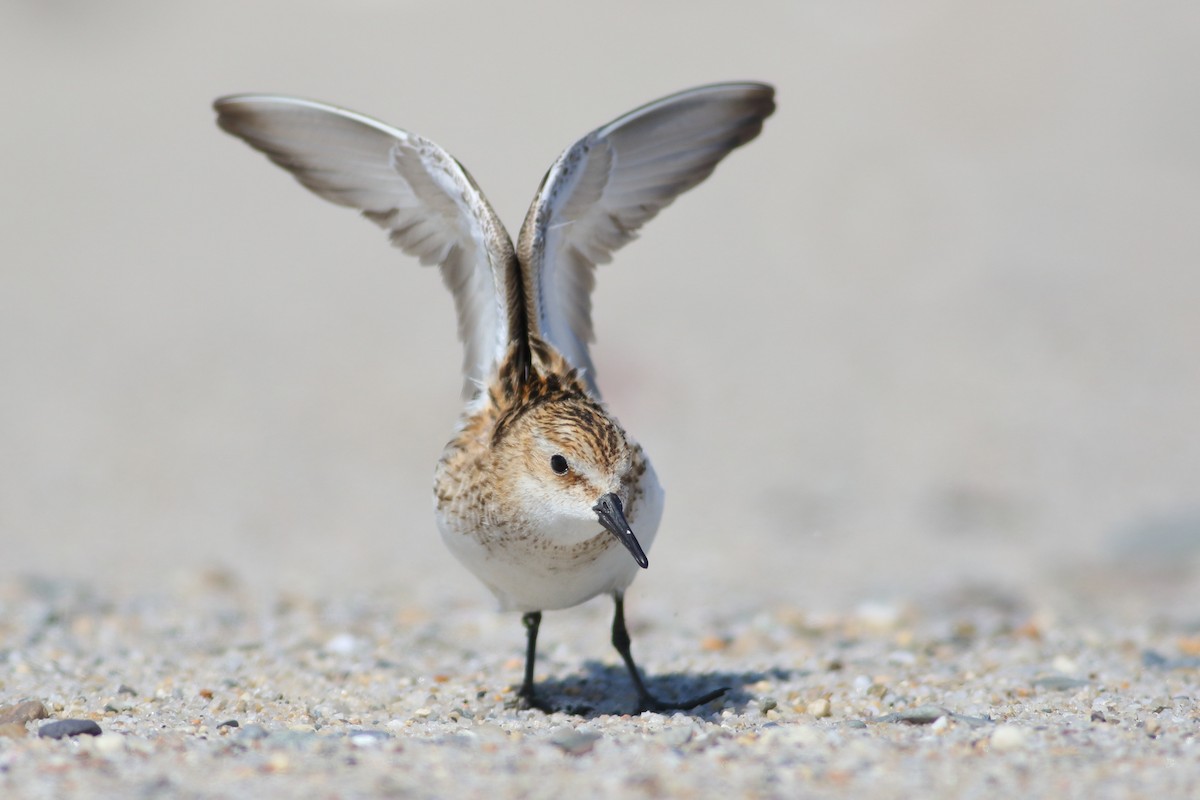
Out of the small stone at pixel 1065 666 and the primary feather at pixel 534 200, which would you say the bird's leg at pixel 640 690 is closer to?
the primary feather at pixel 534 200

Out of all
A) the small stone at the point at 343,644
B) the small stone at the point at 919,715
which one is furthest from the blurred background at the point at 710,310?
the small stone at the point at 919,715

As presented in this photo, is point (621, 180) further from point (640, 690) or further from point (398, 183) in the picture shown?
point (640, 690)

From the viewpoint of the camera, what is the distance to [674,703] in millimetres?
6309

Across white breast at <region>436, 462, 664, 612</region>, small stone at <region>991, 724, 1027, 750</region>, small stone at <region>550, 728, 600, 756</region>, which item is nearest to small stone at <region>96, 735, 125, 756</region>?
small stone at <region>550, 728, 600, 756</region>

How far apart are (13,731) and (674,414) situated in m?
8.33

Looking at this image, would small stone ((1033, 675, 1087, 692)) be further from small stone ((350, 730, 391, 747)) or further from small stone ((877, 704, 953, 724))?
small stone ((350, 730, 391, 747))

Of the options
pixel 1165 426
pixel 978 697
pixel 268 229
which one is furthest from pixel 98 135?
pixel 978 697

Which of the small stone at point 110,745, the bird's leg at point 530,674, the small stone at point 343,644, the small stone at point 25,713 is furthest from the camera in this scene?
the small stone at point 343,644

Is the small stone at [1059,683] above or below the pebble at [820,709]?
above

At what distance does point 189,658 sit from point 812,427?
22.2 ft

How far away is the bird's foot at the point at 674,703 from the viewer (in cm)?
613

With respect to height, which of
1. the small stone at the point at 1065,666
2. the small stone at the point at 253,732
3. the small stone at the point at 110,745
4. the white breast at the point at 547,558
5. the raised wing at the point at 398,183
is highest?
the raised wing at the point at 398,183

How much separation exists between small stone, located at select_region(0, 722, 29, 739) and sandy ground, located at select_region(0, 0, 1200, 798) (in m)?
0.10

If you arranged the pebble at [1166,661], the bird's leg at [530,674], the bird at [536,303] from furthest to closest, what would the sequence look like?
1. the pebble at [1166,661]
2. the bird's leg at [530,674]
3. the bird at [536,303]
